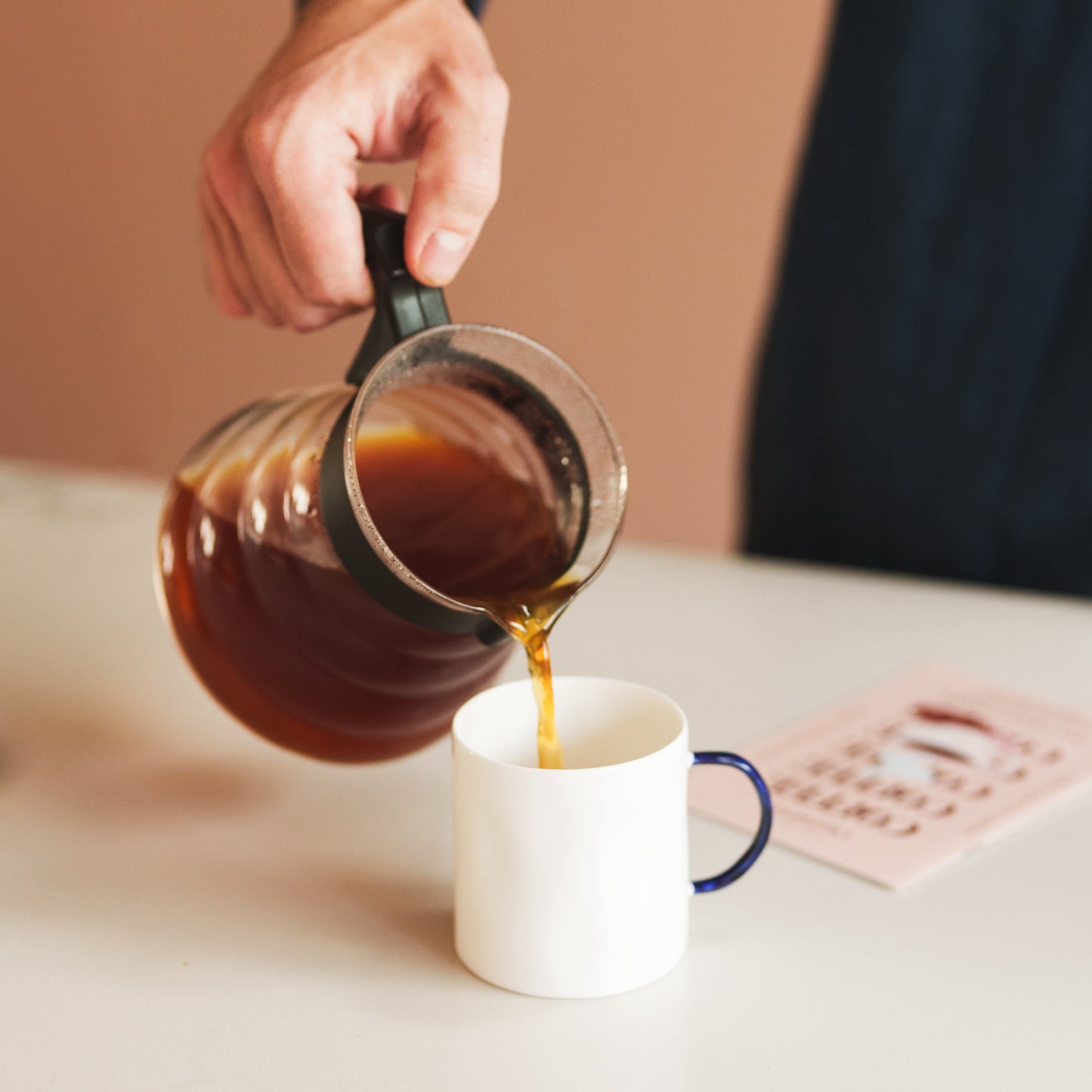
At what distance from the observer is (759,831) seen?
694 mm

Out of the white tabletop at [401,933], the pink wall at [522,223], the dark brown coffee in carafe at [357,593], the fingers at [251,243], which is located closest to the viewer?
the white tabletop at [401,933]

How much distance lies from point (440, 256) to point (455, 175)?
0.08 metres

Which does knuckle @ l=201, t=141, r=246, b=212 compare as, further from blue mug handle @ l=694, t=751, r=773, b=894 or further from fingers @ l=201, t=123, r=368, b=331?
blue mug handle @ l=694, t=751, r=773, b=894

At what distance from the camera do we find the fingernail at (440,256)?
753mm

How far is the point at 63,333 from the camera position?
3.53 metres

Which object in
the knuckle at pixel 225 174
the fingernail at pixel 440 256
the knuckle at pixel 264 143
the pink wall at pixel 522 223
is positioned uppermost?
the knuckle at pixel 264 143

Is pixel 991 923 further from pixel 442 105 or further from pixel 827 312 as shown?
pixel 827 312

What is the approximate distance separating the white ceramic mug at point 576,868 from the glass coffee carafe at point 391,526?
0.07 meters

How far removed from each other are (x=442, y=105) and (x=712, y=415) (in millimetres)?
2106

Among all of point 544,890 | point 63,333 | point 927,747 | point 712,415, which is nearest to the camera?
point 544,890

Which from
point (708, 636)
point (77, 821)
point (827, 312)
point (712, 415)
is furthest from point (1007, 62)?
point (712, 415)

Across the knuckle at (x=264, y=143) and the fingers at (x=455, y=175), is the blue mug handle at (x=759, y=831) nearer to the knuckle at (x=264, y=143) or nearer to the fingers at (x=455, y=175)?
the fingers at (x=455, y=175)

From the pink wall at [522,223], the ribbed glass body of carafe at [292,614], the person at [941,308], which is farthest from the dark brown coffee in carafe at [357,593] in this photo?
the pink wall at [522,223]

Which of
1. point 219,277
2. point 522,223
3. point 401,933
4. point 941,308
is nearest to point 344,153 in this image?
point 219,277
